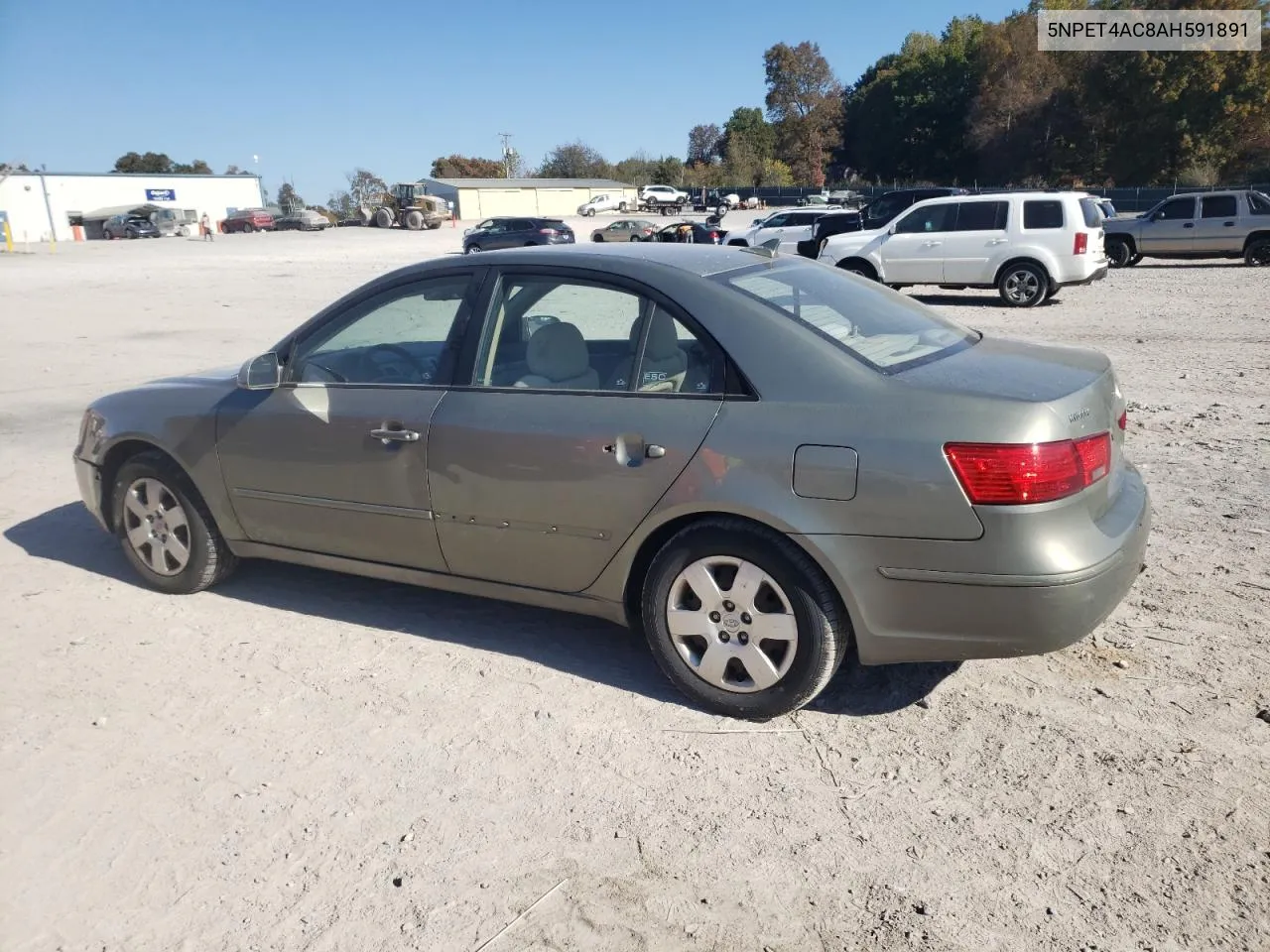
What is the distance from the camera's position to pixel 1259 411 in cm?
775

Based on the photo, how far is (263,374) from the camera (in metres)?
4.44

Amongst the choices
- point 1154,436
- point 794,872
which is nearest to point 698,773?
point 794,872

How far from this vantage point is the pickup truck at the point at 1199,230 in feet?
70.8

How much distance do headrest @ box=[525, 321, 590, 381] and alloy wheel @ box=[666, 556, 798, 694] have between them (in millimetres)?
947

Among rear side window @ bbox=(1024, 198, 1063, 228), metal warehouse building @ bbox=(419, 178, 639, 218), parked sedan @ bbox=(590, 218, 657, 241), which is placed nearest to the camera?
rear side window @ bbox=(1024, 198, 1063, 228)

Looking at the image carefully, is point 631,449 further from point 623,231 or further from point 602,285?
point 623,231

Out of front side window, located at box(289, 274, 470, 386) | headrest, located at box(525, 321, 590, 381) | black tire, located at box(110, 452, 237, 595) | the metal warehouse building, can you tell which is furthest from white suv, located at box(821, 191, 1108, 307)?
the metal warehouse building

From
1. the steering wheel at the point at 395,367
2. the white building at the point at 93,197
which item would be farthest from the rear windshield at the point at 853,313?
the white building at the point at 93,197

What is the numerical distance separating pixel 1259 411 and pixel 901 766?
20.2 ft

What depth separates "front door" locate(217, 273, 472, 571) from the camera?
159 inches

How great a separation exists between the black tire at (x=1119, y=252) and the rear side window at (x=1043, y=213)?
9.03 meters

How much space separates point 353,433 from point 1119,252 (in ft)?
77.8

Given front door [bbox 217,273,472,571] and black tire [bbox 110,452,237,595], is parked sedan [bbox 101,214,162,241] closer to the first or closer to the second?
black tire [bbox 110,452,237,595]

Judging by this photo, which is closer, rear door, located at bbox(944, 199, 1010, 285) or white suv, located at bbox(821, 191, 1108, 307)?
white suv, located at bbox(821, 191, 1108, 307)
